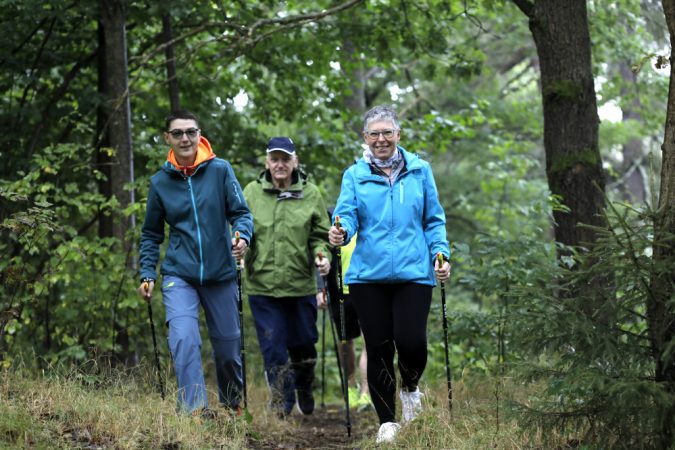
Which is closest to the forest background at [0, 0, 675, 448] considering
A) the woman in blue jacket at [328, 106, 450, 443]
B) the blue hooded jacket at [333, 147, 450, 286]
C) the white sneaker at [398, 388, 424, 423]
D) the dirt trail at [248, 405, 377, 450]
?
the white sneaker at [398, 388, 424, 423]

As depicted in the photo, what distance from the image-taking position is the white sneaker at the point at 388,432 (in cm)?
614

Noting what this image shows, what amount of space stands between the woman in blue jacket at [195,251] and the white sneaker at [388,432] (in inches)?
49.2

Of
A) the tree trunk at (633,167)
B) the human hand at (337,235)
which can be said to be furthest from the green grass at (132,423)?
the tree trunk at (633,167)

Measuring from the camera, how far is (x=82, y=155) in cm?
1036

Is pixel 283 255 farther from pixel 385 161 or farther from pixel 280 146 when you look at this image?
pixel 385 161

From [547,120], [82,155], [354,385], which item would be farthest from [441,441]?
[82,155]

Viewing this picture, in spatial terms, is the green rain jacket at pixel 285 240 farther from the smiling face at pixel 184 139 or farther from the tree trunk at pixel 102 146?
the tree trunk at pixel 102 146

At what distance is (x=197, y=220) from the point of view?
22.3 feet

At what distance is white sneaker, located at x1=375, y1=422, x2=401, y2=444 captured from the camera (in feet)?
20.1

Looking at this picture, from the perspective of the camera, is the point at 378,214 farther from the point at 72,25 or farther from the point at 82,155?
the point at 72,25

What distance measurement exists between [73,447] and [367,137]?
2.90 meters

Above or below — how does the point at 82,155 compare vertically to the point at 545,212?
above

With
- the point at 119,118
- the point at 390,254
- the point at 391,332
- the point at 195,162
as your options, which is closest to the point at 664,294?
the point at 390,254

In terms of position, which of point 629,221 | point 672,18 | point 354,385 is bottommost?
point 354,385
